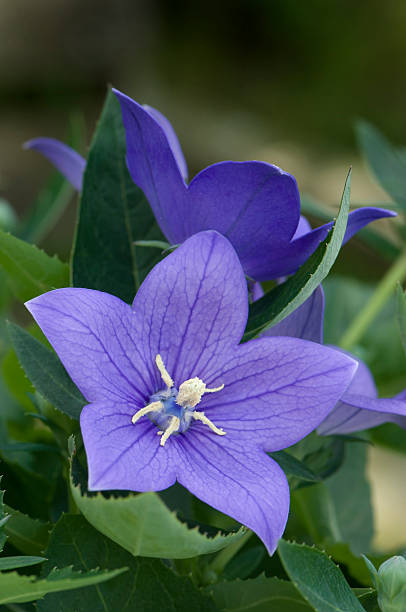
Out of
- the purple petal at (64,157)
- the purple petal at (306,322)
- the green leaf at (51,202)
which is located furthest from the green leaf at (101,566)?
the green leaf at (51,202)

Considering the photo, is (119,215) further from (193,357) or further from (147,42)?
(147,42)

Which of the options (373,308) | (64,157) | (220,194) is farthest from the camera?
(373,308)

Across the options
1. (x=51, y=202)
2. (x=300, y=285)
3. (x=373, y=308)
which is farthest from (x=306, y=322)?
(x=51, y=202)

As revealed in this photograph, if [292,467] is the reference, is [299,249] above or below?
above

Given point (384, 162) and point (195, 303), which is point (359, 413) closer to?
point (195, 303)

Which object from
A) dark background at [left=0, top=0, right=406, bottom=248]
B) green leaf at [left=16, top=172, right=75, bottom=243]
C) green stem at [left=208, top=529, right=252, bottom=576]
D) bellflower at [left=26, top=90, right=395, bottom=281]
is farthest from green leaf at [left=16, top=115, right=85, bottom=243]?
dark background at [left=0, top=0, right=406, bottom=248]

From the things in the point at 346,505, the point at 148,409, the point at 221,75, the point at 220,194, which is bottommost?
the point at 221,75

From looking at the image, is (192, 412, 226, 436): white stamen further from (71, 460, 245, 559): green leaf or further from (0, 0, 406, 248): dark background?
(0, 0, 406, 248): dark background
